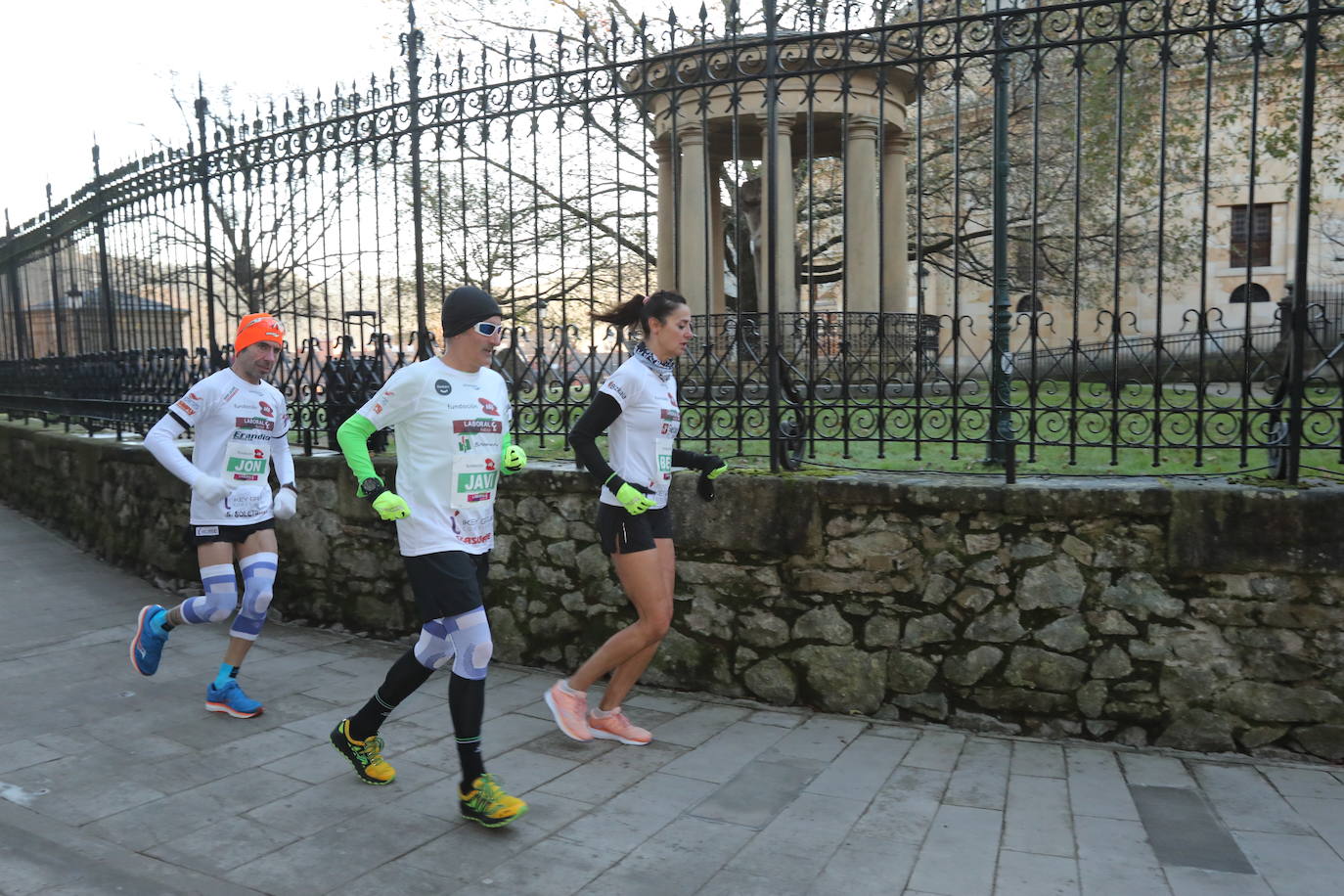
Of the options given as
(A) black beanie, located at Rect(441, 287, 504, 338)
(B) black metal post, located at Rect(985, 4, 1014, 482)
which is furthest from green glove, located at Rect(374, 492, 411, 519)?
(B) black metal post, located at Rect(985, 4, 1014, 482)

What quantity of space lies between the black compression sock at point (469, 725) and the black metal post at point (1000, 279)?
8.93ft

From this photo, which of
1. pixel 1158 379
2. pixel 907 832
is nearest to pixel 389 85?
pixel 1158 379

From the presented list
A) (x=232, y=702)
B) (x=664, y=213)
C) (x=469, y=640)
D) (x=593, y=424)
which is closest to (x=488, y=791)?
(x=469, y=640)

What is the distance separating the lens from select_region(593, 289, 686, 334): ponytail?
4.21m

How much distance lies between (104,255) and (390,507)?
750cm

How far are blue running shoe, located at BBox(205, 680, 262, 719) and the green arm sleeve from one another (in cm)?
180

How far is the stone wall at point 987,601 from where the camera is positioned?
4.18 meters

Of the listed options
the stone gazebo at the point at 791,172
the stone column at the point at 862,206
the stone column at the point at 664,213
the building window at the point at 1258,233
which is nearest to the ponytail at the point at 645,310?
the stone gazebo at the point at 791,172

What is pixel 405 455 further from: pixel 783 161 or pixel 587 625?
pixel 783 161

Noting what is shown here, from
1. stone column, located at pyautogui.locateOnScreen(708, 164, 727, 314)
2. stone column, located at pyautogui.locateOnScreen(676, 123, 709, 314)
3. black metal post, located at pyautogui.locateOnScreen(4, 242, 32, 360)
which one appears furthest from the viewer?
black metal post, located at pyautogui.locateOnScreen(4, 242, 32, 360)

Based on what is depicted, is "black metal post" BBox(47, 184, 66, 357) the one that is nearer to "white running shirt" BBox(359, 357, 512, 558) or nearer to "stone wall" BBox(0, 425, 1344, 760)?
"stone wall" BBox(0, 425, 1344, 760)

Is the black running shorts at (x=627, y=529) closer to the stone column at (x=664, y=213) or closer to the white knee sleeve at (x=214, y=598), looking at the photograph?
the white knee sleeve at (x=214, y=598)

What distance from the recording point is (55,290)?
1109 centimetres

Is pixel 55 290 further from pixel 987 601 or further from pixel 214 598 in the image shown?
pixel 987 601
